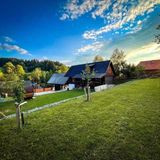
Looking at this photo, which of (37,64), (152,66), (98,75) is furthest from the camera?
(37,64)

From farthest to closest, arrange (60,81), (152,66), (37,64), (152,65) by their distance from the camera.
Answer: (37,64) → (152,65) → (152,66) → (60,81)

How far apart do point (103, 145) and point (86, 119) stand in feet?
11.9

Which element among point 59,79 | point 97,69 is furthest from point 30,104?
point 59,79

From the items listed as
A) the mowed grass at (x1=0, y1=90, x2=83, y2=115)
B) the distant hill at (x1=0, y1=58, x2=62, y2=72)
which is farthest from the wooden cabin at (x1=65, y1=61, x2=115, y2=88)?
the distant hill at (x1=0, y1=58, x2=62, y2=72)

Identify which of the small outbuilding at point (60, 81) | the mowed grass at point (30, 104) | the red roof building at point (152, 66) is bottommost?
the mowed grass at point (30, 104)

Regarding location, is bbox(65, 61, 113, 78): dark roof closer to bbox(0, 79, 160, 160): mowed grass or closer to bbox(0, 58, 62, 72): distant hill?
bbox(0, 79, 160, 160): mowed grass

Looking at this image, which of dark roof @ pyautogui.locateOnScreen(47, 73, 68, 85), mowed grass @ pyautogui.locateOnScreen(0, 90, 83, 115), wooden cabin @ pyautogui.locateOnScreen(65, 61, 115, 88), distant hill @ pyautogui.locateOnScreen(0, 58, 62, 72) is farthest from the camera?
distant hill @ pyautogui.locateOnScreen(0, 58, 62, 72)

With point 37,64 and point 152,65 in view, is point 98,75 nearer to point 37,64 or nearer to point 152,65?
point 152,65

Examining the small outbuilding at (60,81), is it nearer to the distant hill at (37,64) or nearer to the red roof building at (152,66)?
the red roof building at (152,66)

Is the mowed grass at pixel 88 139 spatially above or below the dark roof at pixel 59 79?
below

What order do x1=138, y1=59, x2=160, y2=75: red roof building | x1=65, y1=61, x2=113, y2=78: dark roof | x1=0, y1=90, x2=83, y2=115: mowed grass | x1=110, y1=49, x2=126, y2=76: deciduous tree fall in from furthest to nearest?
x1=138, y1=59, x2=160, y2=75: red roof building < x1=110, y1=49, x2=126, y2=76: deciduous tree < x1=65, y1=61, x2=113, y2=78: dark roof < x1=0, y1=90, x2=83, y2=115: mowed grass

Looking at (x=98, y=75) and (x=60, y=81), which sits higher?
(x=98, y=75)

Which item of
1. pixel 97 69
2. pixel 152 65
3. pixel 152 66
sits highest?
pixel 152 65

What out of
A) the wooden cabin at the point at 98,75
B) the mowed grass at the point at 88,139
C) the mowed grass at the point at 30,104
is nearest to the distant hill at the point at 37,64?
the wooden cabin at the point at 98,75
